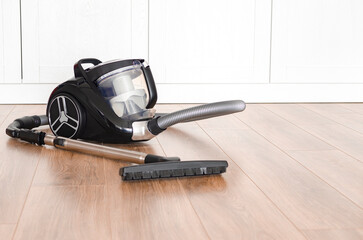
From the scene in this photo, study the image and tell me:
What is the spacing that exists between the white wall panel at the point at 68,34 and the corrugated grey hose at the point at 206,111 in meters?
1.08

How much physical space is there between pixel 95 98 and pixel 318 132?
0.90 m

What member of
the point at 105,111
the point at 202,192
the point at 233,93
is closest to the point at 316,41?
the point at 233,93

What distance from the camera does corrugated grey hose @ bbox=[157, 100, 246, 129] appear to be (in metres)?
1.88

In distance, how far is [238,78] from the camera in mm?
3113

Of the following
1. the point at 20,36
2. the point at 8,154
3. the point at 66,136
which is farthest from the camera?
the point at 20,36

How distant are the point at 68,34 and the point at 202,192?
5.46ft

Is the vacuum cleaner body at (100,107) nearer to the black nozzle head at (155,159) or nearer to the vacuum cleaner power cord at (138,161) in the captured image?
the vacuum cleaner power cord at (138,161)

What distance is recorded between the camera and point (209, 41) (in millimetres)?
3059

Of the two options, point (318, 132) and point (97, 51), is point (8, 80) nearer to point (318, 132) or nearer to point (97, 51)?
point (97, 51)

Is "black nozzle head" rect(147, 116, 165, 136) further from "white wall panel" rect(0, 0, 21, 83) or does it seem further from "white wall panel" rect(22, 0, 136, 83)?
"white wall panel" rect(0, 0, 21, 83)

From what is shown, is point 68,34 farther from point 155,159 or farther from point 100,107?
point 155,159

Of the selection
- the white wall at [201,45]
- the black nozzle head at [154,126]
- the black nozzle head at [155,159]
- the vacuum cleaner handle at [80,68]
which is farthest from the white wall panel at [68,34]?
the black nozzle head at [155,159]

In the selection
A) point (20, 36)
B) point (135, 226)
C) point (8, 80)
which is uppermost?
point (20, 36)

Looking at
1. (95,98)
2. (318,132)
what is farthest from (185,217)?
(318,132)
